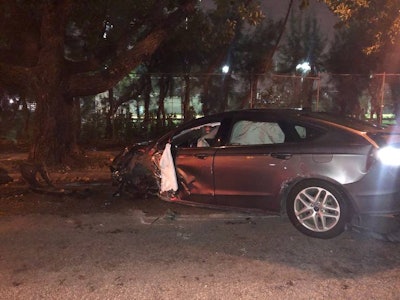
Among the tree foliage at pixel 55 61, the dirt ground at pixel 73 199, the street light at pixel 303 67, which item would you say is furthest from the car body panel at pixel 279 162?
the street light at pixel 303 67

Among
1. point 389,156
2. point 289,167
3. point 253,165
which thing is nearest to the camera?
point 389,156

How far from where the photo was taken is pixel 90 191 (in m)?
8.15

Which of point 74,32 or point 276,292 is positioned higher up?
point 74,32

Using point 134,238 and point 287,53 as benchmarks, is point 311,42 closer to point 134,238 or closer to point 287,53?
point 287,53

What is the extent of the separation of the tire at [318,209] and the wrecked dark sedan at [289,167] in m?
0.01

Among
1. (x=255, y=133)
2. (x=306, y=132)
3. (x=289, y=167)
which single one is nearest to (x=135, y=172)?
(x=255, y=133)

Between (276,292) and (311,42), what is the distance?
26467 mm

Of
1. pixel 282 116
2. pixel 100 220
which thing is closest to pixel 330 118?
pixel 282 116

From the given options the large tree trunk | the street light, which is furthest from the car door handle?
the street light

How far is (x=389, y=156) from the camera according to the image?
5.21 metres

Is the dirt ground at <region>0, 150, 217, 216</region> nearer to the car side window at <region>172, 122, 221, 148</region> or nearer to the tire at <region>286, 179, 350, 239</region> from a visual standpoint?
the car side window at <region>172, 122, 221, 148</region>

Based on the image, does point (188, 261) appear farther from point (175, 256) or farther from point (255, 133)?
point (255, 133)

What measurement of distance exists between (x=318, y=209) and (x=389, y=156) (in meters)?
0.97

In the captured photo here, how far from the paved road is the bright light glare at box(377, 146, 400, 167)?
909 millimetres
